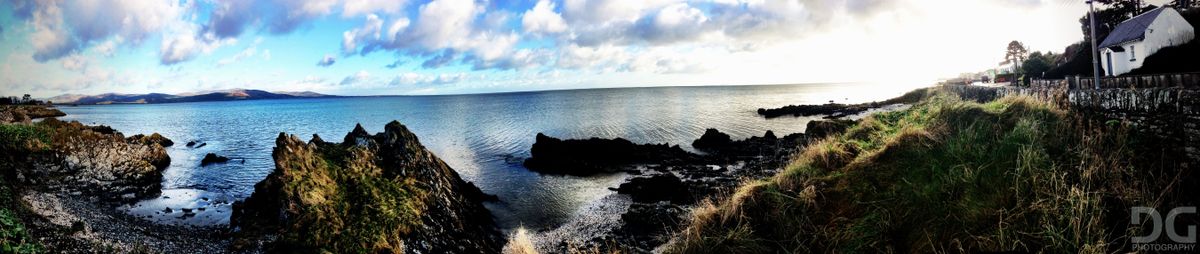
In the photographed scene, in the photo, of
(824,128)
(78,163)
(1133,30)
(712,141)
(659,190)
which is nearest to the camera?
(659,190)

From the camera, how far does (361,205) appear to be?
448 inches

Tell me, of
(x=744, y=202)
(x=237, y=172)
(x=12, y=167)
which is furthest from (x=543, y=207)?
(x=237, y=172)

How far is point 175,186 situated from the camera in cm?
2234

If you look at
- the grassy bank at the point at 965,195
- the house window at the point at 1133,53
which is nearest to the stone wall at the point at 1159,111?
the grassy bank at the point at 965,195

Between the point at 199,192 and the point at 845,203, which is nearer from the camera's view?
the point at 845,203

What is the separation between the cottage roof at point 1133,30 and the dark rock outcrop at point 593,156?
31671mm

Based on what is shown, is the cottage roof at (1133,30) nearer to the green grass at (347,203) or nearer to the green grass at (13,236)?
the green grass at (347,203)

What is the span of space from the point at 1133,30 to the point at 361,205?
49.5 meters

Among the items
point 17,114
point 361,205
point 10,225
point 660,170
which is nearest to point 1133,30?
point 660,170

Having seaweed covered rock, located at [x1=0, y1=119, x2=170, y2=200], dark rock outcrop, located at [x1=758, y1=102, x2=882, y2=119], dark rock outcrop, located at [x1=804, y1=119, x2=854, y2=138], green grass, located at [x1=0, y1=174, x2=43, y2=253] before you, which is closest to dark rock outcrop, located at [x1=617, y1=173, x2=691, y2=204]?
dark rock outcrop, located at [x1=804, y1=119, x2=854, y2=138]

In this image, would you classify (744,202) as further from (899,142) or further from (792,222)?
(899,142)

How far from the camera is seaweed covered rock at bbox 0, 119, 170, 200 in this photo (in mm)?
16891

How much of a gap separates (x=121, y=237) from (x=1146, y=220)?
1844cm

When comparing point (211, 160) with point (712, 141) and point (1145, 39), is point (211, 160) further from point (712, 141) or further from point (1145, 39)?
point (1145, 39)
